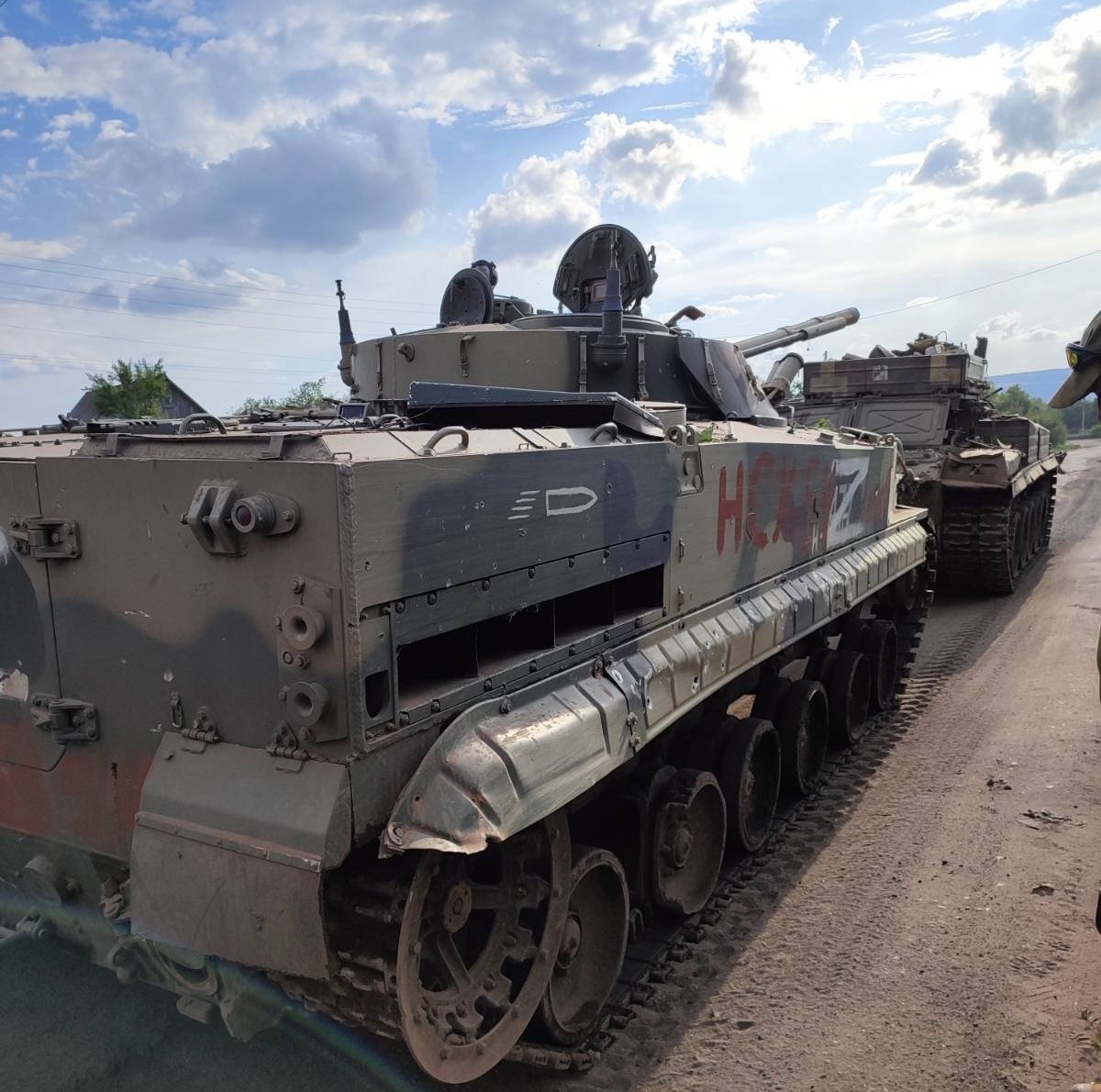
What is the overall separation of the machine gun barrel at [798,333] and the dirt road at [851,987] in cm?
366

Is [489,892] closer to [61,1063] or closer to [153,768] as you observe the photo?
[153,768]

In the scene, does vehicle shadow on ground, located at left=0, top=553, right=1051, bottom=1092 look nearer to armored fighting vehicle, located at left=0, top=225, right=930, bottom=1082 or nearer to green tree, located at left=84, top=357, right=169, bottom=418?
armored fighting vehicle, located at left=0, top=225, right=930, bottom=1082

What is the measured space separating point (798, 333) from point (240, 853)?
7.57 meters

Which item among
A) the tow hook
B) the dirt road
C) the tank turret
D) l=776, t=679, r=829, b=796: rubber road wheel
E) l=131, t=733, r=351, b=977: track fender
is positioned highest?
Result: the tank turret

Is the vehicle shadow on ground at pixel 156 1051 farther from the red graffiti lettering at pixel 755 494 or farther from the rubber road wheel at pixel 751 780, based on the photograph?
the red graffiti lettering at pixel 755 494

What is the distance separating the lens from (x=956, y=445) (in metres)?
13.5

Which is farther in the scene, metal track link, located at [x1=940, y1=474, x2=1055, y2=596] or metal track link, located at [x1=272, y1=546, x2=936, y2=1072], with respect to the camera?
metal track link, located at [x1=940, y1=474, x2=1055, y2=596]

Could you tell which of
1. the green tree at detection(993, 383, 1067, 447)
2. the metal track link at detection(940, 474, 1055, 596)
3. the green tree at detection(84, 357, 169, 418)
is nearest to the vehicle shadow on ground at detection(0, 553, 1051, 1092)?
the metal track link at detection(940, 474, 1055, 596)

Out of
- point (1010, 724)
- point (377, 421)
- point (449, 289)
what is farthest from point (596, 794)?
point (1010, 724)

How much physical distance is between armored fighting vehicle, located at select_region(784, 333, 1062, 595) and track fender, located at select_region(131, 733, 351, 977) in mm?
9416

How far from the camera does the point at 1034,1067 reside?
3701 mm

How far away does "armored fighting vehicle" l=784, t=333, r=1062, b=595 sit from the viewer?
12.1m

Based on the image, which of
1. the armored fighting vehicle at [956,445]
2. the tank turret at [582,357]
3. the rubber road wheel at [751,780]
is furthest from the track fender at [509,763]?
the armored fighting vehicle at [956,445]

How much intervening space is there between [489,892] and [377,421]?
169cm
